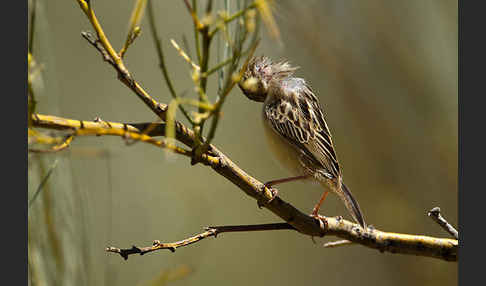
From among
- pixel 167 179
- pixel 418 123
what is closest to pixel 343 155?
pixel 418 123

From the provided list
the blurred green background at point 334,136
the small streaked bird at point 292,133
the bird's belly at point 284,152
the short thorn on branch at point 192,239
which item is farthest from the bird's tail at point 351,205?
the blurred green background at point 334,136

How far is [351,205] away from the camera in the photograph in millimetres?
1507

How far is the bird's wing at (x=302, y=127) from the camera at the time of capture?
1.63 m

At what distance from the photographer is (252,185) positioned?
1.03m

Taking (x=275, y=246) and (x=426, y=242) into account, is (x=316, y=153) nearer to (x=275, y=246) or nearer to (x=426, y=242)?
(x=426, y=242)

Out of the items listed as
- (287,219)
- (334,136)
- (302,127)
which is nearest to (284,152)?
(302,127)

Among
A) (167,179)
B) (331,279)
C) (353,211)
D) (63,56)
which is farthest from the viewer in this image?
(331,279)

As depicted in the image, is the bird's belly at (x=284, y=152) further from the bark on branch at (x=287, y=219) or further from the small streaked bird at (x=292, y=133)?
the bark on branch at (x=287, y=219)

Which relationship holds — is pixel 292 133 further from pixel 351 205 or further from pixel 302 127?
pixel 351 205

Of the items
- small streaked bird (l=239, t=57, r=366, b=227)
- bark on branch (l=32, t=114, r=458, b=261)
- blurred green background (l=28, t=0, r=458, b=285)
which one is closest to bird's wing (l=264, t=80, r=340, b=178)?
small streaked bird (l=239, t=57, r=366, b=227)

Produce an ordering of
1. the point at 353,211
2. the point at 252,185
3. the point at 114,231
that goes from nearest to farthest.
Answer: the point at 252,185 < the point at 353,211 < the point at 114,231

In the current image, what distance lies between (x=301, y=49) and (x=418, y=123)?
730mm

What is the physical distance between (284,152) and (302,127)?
0.34 ft

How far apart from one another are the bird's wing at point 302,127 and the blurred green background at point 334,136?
0.61 m
